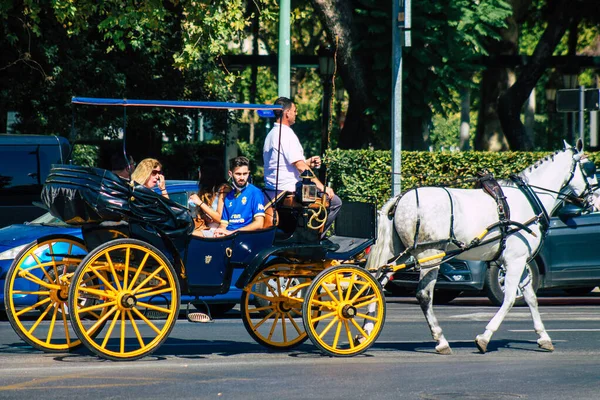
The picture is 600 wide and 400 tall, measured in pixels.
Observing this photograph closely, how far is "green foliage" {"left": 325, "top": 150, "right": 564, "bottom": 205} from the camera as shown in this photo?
1923 cm

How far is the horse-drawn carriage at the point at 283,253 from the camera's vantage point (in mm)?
8805

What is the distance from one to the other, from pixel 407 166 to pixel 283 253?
9771 mm

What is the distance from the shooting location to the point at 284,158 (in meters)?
10.1

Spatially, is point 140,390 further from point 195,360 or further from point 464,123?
point 464,123

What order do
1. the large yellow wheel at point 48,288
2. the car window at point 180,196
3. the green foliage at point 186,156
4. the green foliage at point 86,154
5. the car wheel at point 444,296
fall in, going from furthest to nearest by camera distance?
the green foliage at point 186,156, the green foliage at point 86,154, the car wheel at point 444,296, the car window at point 180,196, the large yellow wheel at point 48,288

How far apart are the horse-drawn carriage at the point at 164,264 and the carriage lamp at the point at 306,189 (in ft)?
0.06

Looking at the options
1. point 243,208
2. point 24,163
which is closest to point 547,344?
point 243,208

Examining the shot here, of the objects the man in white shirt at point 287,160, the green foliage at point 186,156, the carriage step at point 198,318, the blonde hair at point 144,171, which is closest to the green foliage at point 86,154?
the green foliage at point 186,156

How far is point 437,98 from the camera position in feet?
70.1

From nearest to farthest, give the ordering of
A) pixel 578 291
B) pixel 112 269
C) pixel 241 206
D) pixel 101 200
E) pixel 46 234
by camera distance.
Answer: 1. pixel 112 269
2. pixel 101 200
3. pixel 241 206
4. pixel 46 234
5. pixel 578 291

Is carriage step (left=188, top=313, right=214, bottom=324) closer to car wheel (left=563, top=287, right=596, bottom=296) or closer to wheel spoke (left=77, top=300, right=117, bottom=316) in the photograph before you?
wheel spoke (left=77, top=300, right=117, bottom=316)

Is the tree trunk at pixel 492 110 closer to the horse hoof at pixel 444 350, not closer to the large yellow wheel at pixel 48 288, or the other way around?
the horse hoof at pixel 444 350

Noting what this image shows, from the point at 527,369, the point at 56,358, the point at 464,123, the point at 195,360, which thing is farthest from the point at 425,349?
the point at 464,123

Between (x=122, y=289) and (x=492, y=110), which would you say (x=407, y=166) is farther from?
(x=492, y=110)
